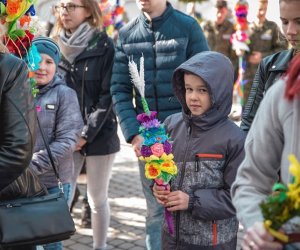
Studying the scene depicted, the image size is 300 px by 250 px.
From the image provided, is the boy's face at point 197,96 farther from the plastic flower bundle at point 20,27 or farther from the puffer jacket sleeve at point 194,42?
the plastic flower bundle at point 20,27

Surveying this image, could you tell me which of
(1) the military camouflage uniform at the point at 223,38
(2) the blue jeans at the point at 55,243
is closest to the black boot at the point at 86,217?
(2) the blue jeans at the point at 55,243

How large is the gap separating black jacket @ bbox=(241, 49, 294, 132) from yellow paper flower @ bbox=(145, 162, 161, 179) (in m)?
0.58

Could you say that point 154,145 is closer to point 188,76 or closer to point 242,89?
point 188,76

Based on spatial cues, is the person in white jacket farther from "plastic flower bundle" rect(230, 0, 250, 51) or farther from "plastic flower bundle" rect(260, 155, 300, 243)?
"plastic flower bundle" rect(230, 0, 250, 51)

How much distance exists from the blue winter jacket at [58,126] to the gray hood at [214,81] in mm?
946

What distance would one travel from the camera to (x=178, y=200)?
2.86 m

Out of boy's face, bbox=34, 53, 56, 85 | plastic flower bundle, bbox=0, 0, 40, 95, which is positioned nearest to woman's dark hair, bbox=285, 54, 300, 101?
plastic flower bundle, bbox=0, 0, 40, 95

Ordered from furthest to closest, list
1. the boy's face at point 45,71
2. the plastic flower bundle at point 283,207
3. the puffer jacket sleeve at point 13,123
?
the boy's face at point 45,71 → the puffer jacket sleeve at point 13,123 → the plastic flower bundle at point 283,207

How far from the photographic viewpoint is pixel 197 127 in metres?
2.99

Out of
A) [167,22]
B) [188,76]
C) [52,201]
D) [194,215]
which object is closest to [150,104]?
[167,22]

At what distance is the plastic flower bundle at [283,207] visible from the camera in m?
1.51

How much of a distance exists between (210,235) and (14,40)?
1.57 meters

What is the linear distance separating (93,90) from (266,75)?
168 cm

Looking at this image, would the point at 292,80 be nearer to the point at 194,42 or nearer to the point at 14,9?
the point at 14,9
